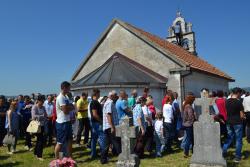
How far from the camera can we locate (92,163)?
355 inches

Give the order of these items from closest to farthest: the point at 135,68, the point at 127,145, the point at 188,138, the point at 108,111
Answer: the point at 127,145 → the point at 108,111 → the point at 188,138 → the point at 135,68

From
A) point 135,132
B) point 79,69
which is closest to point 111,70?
point 79,69

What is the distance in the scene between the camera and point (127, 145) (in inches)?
280

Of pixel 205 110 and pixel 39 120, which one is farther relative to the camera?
pixel 39 120

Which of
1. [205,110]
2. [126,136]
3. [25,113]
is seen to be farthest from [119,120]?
[25,113]

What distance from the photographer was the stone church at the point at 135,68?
612 inches

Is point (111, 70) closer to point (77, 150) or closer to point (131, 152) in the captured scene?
point (77, 150)

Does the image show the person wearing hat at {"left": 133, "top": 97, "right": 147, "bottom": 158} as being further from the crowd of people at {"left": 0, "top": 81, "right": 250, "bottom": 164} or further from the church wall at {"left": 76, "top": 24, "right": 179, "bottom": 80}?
the church wall at {"left": 76, "top": 24, "right": 179, "bottom": 80}

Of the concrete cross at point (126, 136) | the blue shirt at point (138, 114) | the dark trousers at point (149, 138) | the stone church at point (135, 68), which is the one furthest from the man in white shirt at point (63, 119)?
the stone church at point (135, 68)

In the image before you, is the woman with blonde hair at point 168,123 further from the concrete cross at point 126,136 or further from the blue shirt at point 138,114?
the concrete cross at point 126,136

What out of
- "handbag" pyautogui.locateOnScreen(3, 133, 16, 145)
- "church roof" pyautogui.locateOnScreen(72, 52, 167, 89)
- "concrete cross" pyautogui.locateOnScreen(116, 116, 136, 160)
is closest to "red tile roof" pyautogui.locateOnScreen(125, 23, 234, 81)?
"church roof" pyautogui.locateOnScreen(72, 52, 167, 89)

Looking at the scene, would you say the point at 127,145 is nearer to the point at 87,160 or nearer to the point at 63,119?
the point at 63,119

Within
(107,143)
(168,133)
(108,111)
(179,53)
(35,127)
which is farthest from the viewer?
(179,53)

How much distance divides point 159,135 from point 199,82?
388 inches
